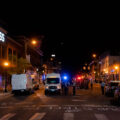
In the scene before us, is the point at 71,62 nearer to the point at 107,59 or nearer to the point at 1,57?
the point at 107,59

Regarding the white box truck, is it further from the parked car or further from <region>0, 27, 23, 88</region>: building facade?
<region>0, 27, 23, 88</region>: building facade

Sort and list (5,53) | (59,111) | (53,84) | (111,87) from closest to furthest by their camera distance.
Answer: (59,111) < (111,87) < (53,84) < (5,53)

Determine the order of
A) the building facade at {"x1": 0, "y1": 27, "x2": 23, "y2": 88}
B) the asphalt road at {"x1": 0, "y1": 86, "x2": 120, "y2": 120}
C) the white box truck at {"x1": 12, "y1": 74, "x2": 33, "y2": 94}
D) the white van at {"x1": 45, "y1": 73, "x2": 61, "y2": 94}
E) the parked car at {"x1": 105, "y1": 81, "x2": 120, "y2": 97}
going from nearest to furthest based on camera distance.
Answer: the asphalt road at {"x1": 0, "y1": 86, "x2": 120, "y2": 120} < the parked car at {"x1": 105, "y1": 81, "x2": 120, "y2": 97} < the white van at {"x1": 45, "y1": 73, "x2": 61, "y2": 94} < the white box truck at {"x1": 12, "y1": 74, "x2": 33, "y2": 94} < the building facade at {"x1": 0, "y1": 27, "x2": 23, "y2": 88}

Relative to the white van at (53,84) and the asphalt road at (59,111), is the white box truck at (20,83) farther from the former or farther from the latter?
the asphalt road at (59,111)

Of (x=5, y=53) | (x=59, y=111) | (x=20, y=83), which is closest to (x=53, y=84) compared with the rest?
(x=20, y=83)

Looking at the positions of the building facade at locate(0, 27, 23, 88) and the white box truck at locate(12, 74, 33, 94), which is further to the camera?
the building facade at locate(0, 27, 23, 88)

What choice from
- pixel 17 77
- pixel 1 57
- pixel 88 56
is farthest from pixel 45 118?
pixel 88 56

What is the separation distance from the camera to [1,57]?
5034cm

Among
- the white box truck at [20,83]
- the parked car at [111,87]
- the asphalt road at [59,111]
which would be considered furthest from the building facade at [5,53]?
the asphalt road at [59,111]

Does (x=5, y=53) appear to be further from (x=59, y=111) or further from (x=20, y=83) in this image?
(x=59, y=111)

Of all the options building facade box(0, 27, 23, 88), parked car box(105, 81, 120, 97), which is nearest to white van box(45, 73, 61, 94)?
parked car box(105, 81, 120, 97)

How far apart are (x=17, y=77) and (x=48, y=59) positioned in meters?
93.1

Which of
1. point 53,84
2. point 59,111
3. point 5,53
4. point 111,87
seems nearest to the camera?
point 59,111

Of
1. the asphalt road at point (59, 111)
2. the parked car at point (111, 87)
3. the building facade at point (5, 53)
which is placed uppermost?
the building facade at point (5, 53)
